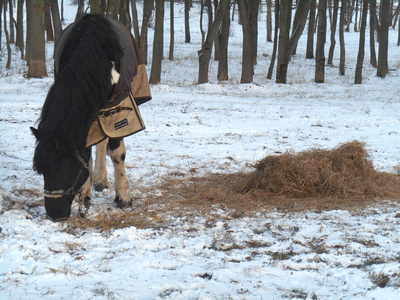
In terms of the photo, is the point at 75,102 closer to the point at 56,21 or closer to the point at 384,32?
the point at 56,21

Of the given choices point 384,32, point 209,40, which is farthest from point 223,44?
point 384,32

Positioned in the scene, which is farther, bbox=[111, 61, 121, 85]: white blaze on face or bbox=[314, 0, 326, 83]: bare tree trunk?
bbox=[314, 0, 326, 83]: bare tree trunk

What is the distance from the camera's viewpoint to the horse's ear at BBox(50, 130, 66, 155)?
3.52 m

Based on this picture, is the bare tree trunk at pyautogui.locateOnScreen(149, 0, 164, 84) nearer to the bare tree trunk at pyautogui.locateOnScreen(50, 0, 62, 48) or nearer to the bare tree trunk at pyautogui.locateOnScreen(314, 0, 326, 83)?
the bare tree trunk at pyautogui.locateOnScreen(50, 0, 62, 48)

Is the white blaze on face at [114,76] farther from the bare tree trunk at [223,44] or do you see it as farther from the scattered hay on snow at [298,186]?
the bare tree trunk at [223,44]

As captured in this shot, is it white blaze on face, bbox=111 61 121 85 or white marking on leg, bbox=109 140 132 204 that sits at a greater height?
white blaze on face, bbox=111 61 121 85

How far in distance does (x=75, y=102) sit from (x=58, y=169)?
617mm

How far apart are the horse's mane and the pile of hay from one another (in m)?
2.30

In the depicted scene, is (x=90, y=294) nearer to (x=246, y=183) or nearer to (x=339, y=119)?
(x=246, y=183)

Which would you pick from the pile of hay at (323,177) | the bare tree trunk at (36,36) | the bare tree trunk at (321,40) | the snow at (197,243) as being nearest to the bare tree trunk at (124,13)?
the bare tree trunk at (36,36)

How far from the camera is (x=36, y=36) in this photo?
14719 millimetres

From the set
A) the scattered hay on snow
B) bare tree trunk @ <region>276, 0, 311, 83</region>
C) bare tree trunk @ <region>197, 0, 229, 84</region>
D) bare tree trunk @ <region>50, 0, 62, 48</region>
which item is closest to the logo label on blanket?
the scattered hay on snow

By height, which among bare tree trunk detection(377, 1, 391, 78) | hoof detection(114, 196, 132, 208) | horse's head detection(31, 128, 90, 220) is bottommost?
hoof detection(114, 196, 132, 208)

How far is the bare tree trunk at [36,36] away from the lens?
47.3 ft
